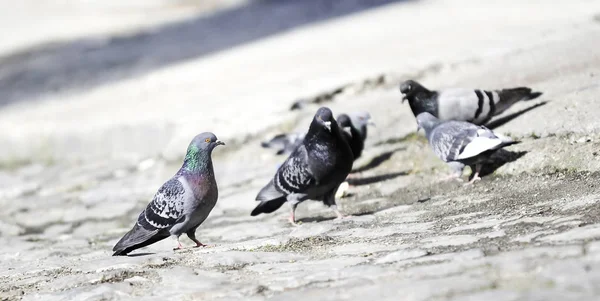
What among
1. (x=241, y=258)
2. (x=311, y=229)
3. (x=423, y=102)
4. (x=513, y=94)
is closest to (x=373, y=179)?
(x=423, y=102)

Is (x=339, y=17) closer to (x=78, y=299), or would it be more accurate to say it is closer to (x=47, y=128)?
(x=47, y=128)

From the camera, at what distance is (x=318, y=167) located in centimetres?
529

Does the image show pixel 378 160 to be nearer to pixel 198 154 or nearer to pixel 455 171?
pixel 455 171

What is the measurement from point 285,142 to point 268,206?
1319mm

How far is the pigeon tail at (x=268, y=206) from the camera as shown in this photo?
5617 mm

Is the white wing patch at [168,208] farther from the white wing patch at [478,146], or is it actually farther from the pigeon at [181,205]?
the white wing patch at [478,146]

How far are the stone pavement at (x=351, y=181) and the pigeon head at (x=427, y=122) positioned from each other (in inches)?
13.9

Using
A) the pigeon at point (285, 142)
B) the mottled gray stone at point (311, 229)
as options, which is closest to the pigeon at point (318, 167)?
the mottled gray stone at point (311, 229)

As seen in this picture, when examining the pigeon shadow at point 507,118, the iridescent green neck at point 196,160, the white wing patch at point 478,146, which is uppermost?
the iridescent green neck at point 196,160

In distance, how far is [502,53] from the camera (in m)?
8.19

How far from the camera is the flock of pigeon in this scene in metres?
4.71

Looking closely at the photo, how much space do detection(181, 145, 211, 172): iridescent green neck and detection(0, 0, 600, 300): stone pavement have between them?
45 cm

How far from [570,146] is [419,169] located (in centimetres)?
136

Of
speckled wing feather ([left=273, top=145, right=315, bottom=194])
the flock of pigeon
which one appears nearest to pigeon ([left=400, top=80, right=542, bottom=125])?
the flock of pigeon
